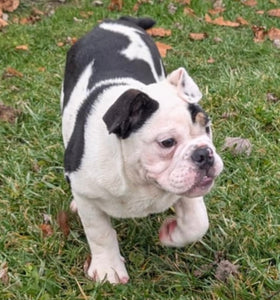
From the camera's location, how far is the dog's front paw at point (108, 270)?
337 cm

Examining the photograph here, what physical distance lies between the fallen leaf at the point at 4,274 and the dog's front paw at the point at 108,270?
41 cm

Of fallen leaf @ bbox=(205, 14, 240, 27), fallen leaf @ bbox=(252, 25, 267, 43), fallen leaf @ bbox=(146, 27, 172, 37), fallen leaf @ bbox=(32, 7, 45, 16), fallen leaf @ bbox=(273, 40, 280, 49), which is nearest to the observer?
fallen leaf @ bbox=(273, 40, 280, 49)

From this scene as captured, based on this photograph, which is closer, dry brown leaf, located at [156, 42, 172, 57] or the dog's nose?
the dog's nose

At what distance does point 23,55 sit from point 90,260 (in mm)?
3345

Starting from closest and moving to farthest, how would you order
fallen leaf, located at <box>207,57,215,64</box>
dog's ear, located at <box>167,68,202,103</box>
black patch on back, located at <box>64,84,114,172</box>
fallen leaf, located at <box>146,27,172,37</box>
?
dog's ear, located at <box>167,68,202,103</box> → black patch on back, located at <box>64,84,114,172</box> → fallen leaf, located at <box>207,57,215,64</box> → fallen leaf, located at <box>146,27,172,37</box>

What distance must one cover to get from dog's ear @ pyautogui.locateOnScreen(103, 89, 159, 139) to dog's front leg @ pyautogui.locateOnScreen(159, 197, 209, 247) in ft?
1.97

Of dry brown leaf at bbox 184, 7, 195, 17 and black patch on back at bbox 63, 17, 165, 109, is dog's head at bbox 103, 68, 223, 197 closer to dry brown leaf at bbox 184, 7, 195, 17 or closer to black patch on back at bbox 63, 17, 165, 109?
black patch on back at bbox 63, 17, 165, 109

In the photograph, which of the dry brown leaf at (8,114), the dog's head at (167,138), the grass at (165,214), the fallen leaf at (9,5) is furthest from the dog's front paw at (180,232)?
the fallen leaf at (9,5)

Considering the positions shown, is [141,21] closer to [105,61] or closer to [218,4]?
[105,61]

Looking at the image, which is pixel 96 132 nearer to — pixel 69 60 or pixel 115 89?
pixel 115 89

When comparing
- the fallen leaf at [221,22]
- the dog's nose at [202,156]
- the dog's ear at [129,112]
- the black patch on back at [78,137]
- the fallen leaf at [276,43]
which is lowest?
the fallen leaf at [221,22]

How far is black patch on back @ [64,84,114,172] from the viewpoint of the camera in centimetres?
322

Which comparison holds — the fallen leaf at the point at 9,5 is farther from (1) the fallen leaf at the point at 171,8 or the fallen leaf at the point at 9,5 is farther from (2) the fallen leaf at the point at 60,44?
(1) the fallen leaf at the point at 171,8

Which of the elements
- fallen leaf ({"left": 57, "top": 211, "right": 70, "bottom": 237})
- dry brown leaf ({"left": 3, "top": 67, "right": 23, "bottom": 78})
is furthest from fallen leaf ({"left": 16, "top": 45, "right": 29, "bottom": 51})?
fallen leaf ({"left": 57, "top": 211, "right": 70, "bottom": 237})
